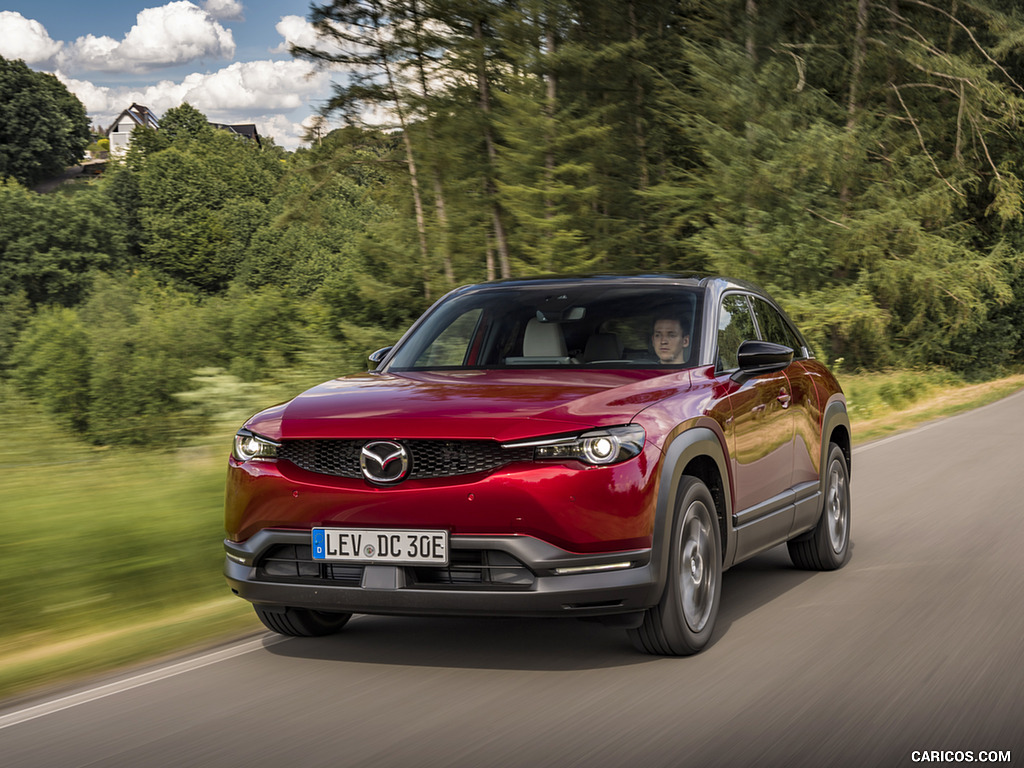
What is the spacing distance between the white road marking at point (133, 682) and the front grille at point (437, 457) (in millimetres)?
1102

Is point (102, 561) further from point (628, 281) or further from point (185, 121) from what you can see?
point (185, 121)

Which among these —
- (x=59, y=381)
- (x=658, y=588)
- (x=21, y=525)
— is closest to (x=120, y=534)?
(x=21, y=525)

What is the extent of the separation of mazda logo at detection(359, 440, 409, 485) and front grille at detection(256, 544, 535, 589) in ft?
1.17

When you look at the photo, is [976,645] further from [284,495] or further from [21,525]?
[21,525]

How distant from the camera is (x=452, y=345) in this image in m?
6.44

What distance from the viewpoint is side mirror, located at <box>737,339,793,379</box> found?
591 cm

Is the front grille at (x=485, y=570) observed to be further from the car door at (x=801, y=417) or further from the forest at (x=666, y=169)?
the forest at (x=666, y=169)

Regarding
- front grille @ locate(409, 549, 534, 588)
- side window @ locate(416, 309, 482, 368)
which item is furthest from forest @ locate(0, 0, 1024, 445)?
front grille @ locate(409, 549, 534, 588)

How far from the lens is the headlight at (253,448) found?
16.8ft

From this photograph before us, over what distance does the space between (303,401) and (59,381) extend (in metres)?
17.1

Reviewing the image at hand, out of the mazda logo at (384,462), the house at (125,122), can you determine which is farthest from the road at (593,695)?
the house at (125,122)

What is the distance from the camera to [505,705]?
4484mm

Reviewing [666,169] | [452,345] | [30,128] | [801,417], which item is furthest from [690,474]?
[30,128]

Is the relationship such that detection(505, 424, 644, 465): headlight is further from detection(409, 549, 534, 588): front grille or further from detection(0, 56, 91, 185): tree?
detection(0, 56, 91, 185): tree
